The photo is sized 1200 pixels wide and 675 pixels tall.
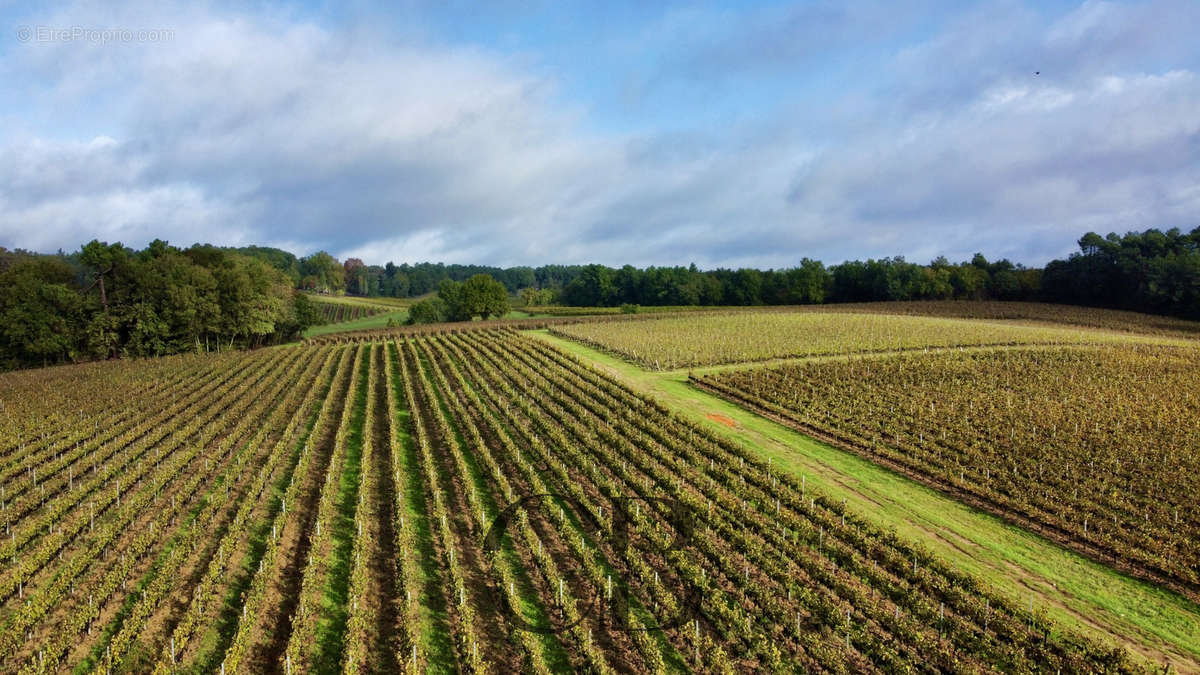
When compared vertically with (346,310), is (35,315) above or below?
below

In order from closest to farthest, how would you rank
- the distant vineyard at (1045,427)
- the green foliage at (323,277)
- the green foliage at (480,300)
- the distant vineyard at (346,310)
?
1. the distant vineyard at (1045,427)
2. the green foliage at (480,300)
3. the distant vineyard at (346,310)
4. the green foliage at (323,277)

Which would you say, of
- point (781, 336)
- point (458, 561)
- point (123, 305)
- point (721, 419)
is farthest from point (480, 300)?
point (458, 561)

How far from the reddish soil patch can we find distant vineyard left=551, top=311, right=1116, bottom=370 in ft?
43.7

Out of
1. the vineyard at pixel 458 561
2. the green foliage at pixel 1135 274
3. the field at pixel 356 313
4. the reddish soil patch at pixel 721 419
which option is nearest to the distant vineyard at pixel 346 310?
the field at pixel 356 313

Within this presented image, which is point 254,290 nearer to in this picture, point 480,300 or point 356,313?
point 480,300

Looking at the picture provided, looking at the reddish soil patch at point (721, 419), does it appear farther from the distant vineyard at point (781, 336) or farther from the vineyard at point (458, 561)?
the distant vineyard at point (781, 336)

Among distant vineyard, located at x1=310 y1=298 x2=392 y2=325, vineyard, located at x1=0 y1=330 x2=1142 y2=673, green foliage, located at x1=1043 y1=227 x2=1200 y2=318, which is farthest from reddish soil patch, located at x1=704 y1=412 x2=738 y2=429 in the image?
distant vineyard, located at x1=310 y1=298 x2=392 y2=325

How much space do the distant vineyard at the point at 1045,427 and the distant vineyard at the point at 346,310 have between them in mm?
99664

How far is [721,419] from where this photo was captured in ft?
107

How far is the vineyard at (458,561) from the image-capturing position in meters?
13.4

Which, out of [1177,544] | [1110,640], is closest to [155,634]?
[1110,640]

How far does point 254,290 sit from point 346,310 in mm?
61682

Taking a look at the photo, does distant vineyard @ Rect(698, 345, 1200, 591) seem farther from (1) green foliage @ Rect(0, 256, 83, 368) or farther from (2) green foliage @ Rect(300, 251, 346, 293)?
(2) green foliage @ Rect(300, 251, 346, 293)

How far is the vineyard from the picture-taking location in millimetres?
13375
